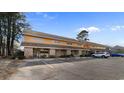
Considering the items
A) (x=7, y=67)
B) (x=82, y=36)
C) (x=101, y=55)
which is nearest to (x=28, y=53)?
(x=7, y=67)

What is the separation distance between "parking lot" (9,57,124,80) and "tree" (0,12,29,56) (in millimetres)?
942

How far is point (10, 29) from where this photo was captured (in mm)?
6586

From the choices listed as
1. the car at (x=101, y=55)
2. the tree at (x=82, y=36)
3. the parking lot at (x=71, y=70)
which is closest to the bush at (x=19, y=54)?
the parking lot at (x=71, y=70)

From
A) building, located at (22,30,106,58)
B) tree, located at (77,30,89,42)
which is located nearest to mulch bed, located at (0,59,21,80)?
building, located at (22,30,106,58)

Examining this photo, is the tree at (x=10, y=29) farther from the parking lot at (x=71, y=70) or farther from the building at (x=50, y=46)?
the parking lot at (x=71, y=70)

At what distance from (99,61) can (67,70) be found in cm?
137

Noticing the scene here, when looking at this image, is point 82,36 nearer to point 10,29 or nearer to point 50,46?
point 50,46

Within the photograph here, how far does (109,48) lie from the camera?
590 centimetres

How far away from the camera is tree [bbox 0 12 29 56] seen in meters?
5.86

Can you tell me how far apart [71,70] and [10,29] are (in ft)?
9.18
